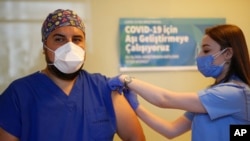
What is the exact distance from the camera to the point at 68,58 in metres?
1.37

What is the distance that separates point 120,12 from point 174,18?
1.20 ft

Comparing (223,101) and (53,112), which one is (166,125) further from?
(53,112)

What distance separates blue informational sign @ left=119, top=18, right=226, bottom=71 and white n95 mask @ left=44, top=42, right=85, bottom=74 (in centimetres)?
52

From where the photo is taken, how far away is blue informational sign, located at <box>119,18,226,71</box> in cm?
188

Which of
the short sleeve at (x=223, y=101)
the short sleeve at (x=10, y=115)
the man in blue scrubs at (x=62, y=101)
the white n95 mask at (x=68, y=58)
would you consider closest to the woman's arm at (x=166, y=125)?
the man in blue scrubs at (x=62, y=101)

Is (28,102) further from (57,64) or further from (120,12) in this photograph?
(120,12)

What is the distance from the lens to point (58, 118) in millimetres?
1358

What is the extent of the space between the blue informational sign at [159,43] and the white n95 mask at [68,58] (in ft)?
1.72

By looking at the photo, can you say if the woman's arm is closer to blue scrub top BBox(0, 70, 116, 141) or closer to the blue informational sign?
blue scrub top BBox(0, 70, 116, 141)

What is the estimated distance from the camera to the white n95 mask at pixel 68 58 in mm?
1376

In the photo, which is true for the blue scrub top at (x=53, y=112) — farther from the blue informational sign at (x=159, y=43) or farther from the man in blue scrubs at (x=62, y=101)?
the blue informational sign at (x=159, y=43)

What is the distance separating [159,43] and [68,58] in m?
0.74

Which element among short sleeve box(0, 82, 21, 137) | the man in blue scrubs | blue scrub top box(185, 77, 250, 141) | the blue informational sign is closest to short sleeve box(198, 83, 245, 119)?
blue scrub top box(185, 77, 250, 141)

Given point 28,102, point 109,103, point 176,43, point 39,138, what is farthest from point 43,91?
point 176,43
